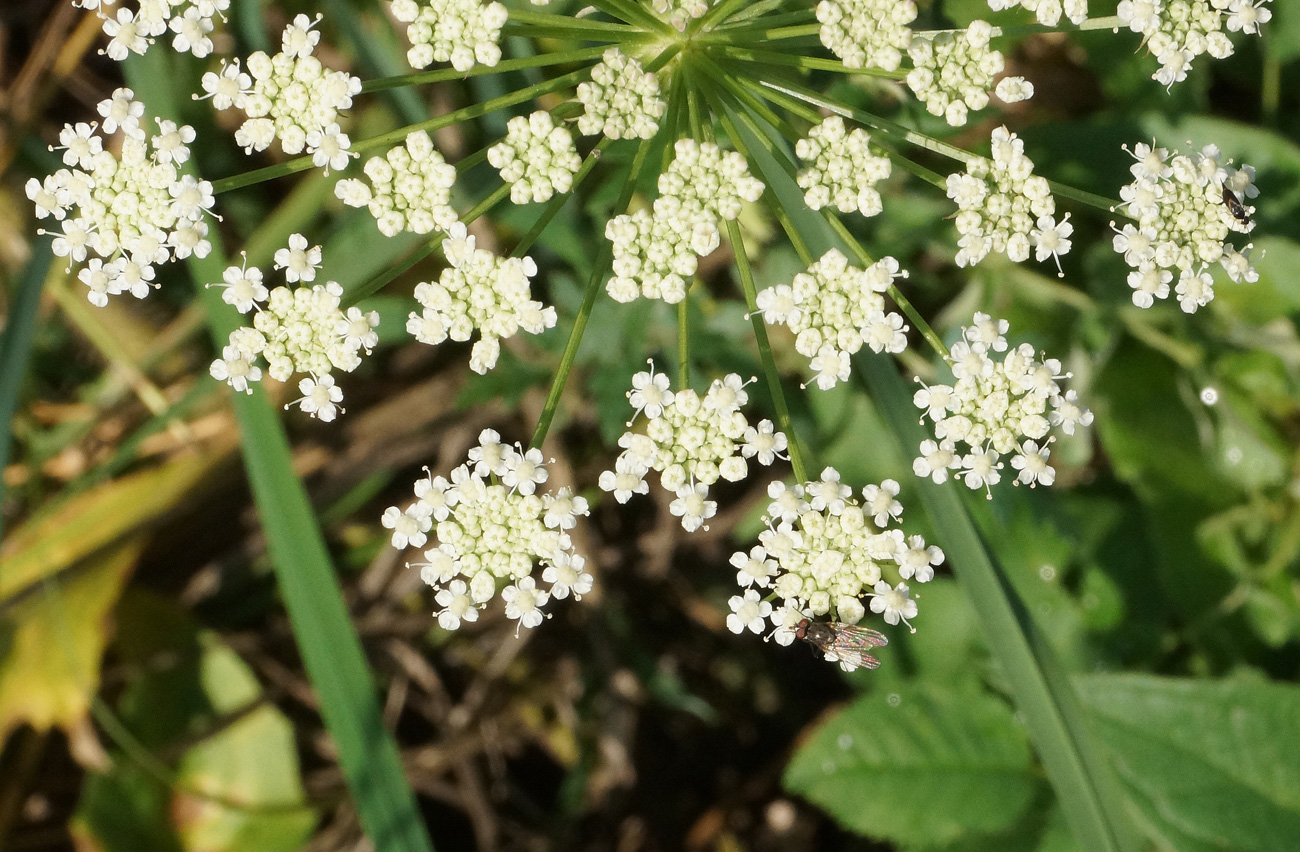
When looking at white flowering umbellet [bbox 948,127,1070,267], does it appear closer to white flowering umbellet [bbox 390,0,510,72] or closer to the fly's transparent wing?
the fly's transparent wing

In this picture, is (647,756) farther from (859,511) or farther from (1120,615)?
(859,511)

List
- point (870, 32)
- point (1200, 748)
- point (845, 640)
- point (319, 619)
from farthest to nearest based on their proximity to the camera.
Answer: point (1200, 748), point (319, 619), point (845, 640), point (870, 32)

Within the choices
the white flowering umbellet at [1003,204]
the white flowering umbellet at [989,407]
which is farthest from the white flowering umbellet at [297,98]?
the white flowering umbellet at [989,407]

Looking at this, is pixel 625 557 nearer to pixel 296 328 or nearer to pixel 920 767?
pixel 920 767

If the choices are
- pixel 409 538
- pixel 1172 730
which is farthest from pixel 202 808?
pixel 1172 730

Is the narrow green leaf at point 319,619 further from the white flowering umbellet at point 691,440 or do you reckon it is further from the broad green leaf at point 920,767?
the broad green leaf at point 920,767

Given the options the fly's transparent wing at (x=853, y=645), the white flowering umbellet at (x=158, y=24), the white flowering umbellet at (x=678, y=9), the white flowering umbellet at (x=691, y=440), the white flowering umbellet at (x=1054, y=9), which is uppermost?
the white flowering umbellet at (x=158, y=24)

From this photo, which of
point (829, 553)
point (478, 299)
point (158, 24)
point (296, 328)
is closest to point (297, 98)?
point (158, 24)
